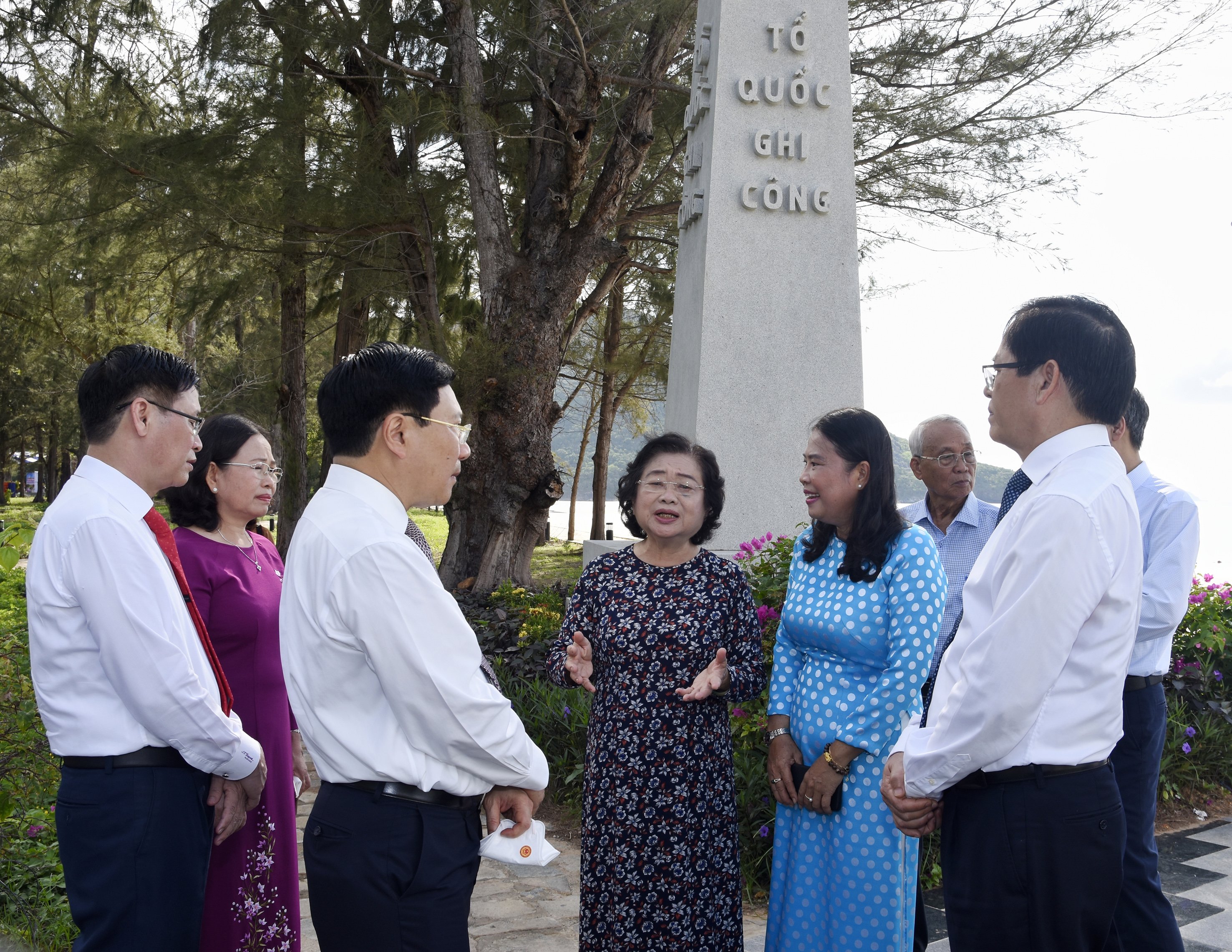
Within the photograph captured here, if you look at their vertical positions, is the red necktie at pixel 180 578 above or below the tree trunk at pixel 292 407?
below

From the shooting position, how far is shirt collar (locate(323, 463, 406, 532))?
5.91ft

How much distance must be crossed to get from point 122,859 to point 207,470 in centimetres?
116

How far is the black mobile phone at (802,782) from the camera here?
2404mm

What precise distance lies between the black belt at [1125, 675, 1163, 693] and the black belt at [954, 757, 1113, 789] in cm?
100

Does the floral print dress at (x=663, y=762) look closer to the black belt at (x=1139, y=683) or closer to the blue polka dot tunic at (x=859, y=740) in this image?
the blue polka dot tunic at (x=859, y=740)

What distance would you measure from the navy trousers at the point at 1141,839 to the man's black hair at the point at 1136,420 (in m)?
0.70

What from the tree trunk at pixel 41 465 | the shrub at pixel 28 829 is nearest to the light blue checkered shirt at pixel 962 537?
the shrub at pixel 28 829

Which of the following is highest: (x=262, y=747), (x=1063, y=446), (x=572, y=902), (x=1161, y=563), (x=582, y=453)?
(x=582, y=453)

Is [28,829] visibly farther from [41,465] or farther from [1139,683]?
[41,465]

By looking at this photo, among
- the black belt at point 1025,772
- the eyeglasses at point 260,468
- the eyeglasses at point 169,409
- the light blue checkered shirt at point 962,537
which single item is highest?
the eyeglasses at point 169,409

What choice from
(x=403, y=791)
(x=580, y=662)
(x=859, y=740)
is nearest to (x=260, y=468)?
(x=580, y=662)

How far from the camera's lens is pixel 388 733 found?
1731mm

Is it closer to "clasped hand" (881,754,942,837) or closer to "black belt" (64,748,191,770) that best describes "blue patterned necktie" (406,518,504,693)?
"black belt" (64,748,191,770)

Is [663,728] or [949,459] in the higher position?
[949,459]
